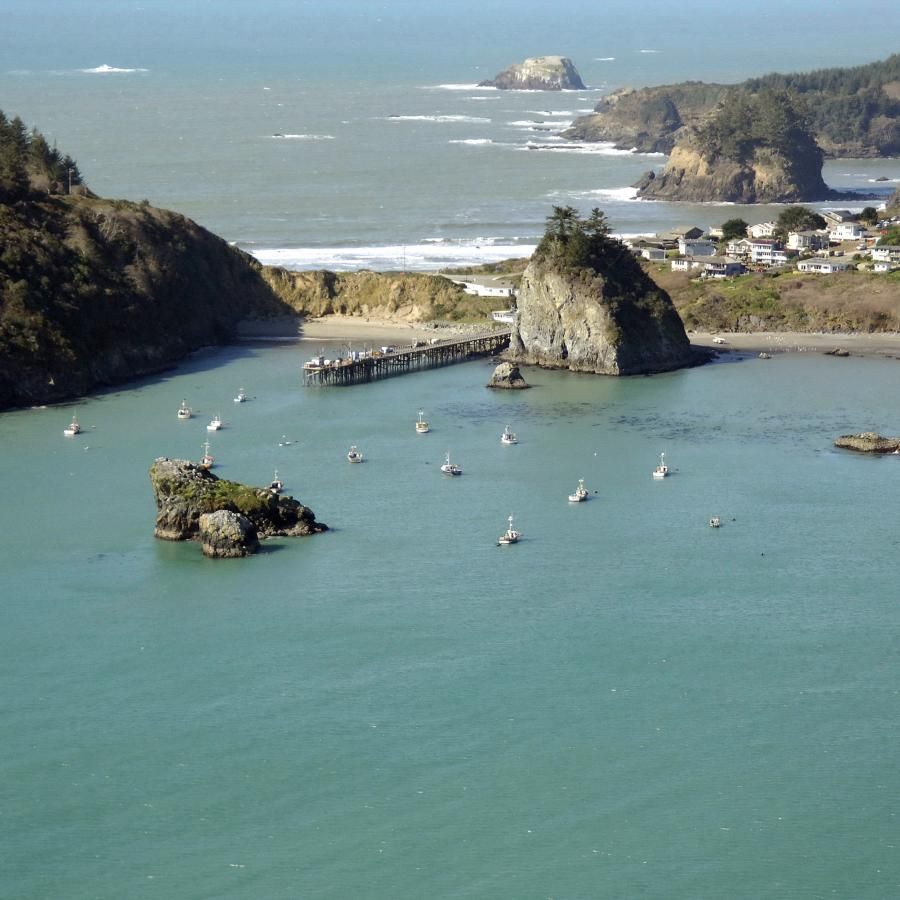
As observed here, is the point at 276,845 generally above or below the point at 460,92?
below

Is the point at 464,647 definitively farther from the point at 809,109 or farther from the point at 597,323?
the point at 809,109

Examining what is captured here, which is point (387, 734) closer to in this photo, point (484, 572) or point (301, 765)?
point (301, 765)

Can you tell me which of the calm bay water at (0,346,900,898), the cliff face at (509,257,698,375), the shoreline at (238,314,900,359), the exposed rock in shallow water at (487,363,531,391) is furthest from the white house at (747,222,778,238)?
the calm bay water at (0,346,900,898)

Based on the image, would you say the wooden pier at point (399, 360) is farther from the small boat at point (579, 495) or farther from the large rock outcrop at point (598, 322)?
the small boat at point (579, 495)

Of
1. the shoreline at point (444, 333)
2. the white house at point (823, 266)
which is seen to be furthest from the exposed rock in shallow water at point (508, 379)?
the white house at point (823, 266)

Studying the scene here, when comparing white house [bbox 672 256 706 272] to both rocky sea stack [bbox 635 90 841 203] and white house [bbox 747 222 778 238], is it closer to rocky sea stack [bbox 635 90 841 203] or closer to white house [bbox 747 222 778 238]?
white house [bbox 747 222 778 238]

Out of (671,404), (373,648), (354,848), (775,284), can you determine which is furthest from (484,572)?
(775,284)

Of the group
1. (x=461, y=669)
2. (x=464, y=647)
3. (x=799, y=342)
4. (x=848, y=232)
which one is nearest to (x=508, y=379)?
(x=799, y=342)
